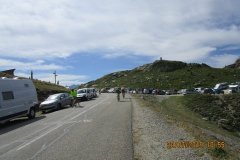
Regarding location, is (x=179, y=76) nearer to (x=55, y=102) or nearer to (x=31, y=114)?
(x=55, y=102)

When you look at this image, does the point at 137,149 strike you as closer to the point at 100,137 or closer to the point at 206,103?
the point at 100,137

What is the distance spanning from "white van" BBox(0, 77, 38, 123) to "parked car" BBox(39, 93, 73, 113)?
5.25 m

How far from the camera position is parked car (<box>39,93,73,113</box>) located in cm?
3242

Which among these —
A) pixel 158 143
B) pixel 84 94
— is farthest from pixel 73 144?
pixel 84 94

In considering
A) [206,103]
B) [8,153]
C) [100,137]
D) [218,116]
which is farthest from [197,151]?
[206,103]

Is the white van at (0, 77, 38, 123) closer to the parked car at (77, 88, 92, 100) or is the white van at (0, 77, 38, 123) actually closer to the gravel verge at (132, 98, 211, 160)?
the gravel verge at (132, 98, 211, 160)

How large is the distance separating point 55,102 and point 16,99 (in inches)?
372

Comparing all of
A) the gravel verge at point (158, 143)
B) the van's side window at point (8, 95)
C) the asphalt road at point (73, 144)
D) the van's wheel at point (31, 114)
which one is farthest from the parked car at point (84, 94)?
the gravel verge at point (158, 143)

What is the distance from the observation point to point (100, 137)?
14359mm

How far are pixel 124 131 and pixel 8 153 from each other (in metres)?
5.24

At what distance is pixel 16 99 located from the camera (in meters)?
23.8

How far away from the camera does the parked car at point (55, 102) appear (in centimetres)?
3242

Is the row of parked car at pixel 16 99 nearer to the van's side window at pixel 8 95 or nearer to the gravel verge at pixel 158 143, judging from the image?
the van's side window at pixel 8 95

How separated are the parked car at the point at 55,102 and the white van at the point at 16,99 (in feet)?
17.2
